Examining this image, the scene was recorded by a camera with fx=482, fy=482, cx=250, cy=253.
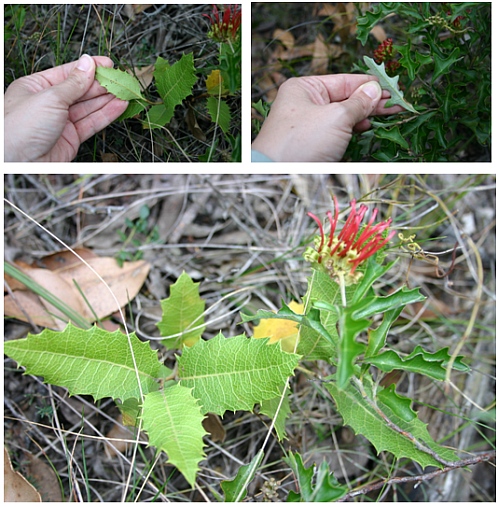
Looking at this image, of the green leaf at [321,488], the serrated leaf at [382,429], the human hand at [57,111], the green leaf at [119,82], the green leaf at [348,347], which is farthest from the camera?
the green leaf at [119,82]

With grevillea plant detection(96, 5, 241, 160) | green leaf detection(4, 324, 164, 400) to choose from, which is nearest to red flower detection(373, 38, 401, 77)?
grevillea plant detection(96, 5, 241, 160)

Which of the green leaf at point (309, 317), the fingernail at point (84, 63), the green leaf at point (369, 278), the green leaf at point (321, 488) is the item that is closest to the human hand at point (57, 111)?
the fingernail at point (84, 63)

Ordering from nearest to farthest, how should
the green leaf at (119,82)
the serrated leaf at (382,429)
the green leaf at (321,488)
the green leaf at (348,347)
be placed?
the green leaf at (348,347), the green leaf at (321,488), the serrated leaf at (382,429), the green leaf at (119,82)

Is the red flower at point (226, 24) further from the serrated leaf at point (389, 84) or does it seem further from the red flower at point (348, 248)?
the red flower at point (348, 248)

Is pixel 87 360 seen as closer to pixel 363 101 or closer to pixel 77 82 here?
pixel 77 82

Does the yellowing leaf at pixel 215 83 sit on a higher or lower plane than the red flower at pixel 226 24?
lower

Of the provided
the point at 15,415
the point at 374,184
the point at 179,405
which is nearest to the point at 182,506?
the point at 179,405

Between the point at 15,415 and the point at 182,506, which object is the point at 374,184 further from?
the point at 15,415
